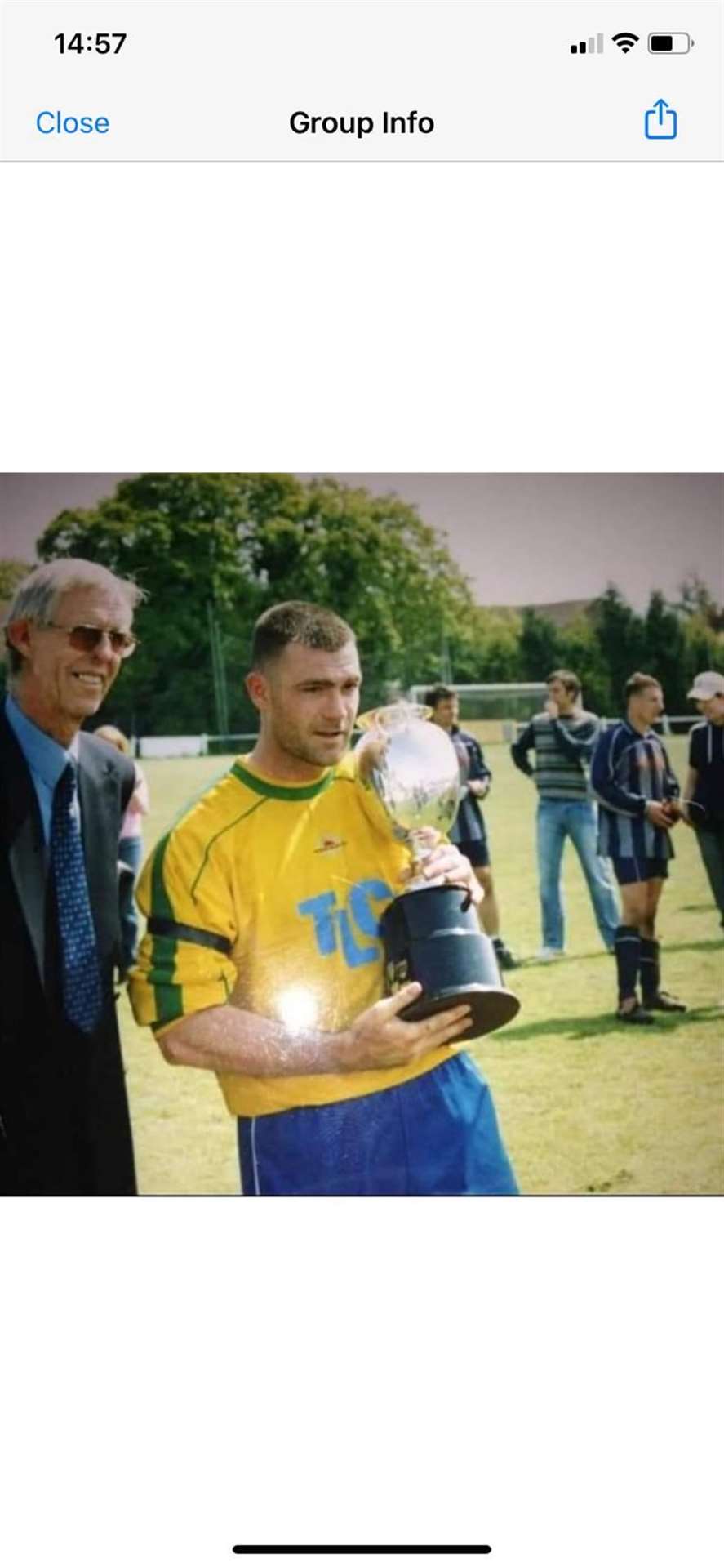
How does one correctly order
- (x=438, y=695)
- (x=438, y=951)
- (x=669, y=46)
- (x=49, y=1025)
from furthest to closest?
(x=438, y=695)
(x=49, y=1025)
(x=438, y=951)
(x=669, y=46)

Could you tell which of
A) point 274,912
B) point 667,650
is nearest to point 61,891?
point 274,912

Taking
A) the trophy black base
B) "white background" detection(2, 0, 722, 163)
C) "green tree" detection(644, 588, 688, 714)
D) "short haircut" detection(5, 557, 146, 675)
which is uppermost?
"white background" detection(2, 0, 722, 163)

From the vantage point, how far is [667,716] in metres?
2.71

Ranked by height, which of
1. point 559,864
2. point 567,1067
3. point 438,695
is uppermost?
point 438,695

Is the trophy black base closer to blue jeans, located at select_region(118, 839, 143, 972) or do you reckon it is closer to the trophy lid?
the trophy lid

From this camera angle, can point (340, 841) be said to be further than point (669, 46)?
Yes

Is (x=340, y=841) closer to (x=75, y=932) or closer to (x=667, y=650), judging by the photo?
(x=75, y=932)

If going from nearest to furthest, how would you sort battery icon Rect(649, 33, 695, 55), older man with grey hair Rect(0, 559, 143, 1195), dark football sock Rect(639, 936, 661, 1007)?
1. battery icon Rect(649, 33, 695, 55)
2. older man with grey hair Rect(0, 559, 143, 1195)
3. dark football sock Rect(639, 936, 661, 1007)

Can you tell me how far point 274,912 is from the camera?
255 cm

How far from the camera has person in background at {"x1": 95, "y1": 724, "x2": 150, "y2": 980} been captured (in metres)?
2.59

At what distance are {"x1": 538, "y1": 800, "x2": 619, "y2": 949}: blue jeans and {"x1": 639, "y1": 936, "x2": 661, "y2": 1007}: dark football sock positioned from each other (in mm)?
58

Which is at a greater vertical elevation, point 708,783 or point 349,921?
point 708,783

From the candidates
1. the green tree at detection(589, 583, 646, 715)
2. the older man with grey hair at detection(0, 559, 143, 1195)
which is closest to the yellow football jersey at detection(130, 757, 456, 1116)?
the older man with grey hair at detection(0, 559, 143, 1195)

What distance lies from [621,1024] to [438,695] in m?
0.67
